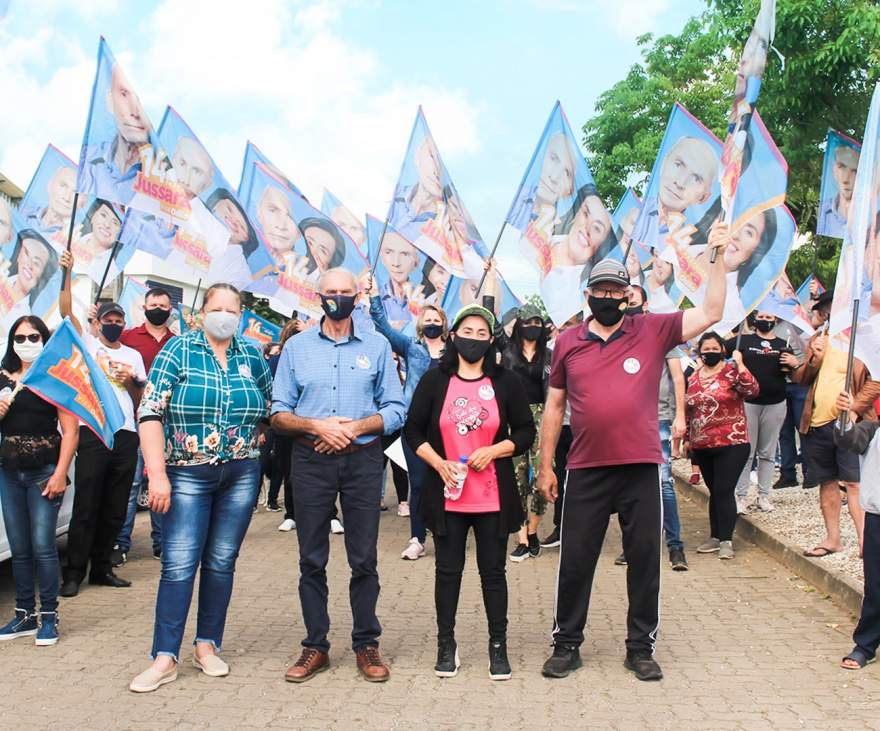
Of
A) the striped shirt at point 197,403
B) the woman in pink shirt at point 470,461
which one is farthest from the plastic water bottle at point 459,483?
the striped shirt at point 197,403

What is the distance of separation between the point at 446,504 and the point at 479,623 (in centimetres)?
137

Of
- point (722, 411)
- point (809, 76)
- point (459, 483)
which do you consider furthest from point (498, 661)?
point (809, 76)

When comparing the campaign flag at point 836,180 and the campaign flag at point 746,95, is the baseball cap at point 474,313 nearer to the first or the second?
the campaign flag at point 746,95

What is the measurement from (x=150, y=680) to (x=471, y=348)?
240 centimetres

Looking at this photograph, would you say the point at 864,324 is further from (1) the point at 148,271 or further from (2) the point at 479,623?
(1) the point at 148,271

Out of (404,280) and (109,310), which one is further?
(404,280)

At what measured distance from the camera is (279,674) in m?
5.20

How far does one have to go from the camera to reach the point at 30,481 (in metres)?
5.84

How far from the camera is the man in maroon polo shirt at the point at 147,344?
767 centimetres

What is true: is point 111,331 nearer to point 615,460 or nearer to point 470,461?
point 470,461

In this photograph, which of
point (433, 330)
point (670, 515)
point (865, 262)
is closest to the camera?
point (865, 262)

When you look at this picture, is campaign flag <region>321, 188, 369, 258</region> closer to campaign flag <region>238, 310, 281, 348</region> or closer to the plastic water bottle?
campaign flag <region>238, 310, 281, 348</region>

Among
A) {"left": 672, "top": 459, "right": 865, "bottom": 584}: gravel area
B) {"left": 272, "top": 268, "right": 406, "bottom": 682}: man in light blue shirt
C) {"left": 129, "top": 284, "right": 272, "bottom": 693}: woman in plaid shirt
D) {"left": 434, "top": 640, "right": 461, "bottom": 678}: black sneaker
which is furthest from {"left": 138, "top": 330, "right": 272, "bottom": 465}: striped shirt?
{"left": 672, "top": 459, "right": 865, "bottom": 584}: gravel area

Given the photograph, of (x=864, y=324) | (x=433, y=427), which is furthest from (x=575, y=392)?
(x=864, y=324)
